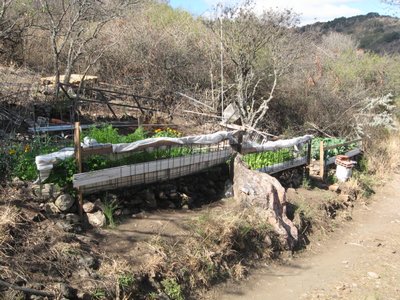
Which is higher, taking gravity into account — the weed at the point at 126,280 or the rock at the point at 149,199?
the rock at the point at 149,199

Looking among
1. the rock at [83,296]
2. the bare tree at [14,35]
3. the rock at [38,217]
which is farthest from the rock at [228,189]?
the bare tree at [14,35]

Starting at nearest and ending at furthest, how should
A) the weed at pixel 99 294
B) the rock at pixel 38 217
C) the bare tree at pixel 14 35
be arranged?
the weed at pixel 99 294 → the rock at pixel 38 217 → the bare tree at pixel 14 35

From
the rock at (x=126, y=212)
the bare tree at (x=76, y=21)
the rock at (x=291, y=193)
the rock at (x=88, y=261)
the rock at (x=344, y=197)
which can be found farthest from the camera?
the bare tree at (x=76, y=21)

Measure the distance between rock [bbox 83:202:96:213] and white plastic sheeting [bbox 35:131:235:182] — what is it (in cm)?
64

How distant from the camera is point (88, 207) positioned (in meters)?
5.91

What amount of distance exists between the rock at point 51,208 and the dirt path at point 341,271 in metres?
2.27

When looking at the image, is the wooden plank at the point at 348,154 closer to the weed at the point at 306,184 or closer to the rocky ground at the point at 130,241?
the weed at the point at 306,184

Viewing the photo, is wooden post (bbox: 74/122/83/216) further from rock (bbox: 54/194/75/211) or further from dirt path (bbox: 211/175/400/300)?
dirt path (bbox: 211/175/400/300)

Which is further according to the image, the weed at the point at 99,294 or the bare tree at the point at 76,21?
the bare tree at the point at 76,21

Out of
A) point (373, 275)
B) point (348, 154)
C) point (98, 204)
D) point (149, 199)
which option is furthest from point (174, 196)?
point (348, 154)

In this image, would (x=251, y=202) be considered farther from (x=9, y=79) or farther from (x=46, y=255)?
(x=9, y=79)

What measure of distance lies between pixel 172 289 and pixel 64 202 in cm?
179

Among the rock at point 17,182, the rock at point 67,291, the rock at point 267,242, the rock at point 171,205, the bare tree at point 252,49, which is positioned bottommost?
the rock at point 267,242

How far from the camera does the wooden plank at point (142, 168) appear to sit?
228 inches
